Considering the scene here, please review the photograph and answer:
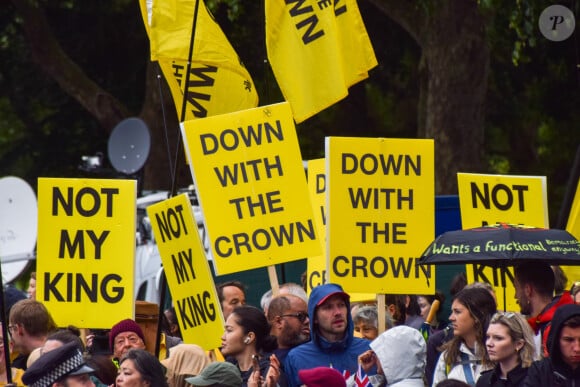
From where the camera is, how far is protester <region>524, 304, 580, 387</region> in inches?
286

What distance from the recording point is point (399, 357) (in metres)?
7.94

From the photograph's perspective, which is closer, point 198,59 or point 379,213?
point 379,213

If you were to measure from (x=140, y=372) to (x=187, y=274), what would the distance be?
2549 mm

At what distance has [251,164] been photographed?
968 cm

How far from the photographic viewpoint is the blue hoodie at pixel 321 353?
8188mm

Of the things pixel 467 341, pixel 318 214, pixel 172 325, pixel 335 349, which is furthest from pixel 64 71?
pixel 467 341

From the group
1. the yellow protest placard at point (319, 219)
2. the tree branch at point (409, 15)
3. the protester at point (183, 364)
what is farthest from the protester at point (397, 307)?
the tree branch at point (409, 15)

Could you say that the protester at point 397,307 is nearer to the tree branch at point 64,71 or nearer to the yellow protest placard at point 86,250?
the yellow protest placard at point 86,250

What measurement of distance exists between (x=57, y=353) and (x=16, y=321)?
285 cm

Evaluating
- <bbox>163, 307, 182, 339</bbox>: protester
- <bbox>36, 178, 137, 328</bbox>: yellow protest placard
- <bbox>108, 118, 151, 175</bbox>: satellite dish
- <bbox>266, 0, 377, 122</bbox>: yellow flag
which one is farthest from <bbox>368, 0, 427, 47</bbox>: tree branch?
<bbox>36, 178, 137, 328</bbox>: yellow protest placard

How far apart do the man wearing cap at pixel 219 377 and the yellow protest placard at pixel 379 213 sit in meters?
2.09

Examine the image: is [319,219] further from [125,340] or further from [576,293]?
[576,293]

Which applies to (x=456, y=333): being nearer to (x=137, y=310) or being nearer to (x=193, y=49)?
(x=137, y=310)

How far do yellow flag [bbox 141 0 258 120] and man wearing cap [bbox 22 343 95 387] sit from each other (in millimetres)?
4855
